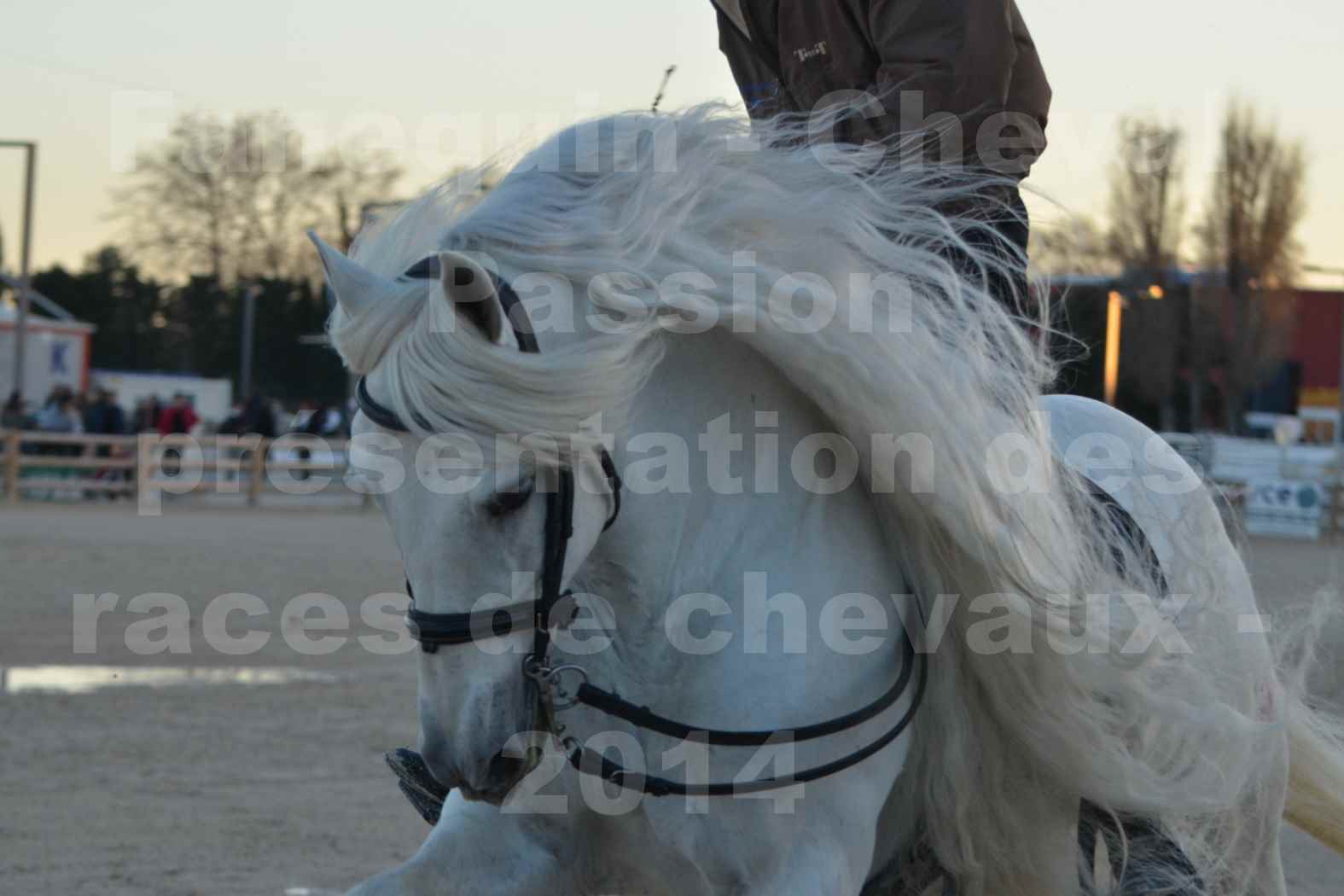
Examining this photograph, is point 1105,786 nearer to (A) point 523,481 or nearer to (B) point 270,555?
(A) point 523,481

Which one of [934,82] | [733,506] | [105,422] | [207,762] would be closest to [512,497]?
[733,506]

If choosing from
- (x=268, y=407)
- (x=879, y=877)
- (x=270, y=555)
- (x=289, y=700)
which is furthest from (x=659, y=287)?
(x=268, y=407)

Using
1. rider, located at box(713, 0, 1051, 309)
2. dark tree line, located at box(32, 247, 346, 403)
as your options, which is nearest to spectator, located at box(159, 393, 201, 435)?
dark tree line, located at box(32, 247, 346, 403)

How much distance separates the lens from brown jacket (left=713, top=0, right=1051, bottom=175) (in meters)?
3.21

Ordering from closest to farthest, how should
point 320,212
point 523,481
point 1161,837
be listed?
point 523,481 < point 1161,837 < point 320,212

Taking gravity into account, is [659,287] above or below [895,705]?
above

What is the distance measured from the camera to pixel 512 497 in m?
2.46

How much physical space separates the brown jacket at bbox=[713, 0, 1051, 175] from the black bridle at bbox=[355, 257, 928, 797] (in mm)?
1006

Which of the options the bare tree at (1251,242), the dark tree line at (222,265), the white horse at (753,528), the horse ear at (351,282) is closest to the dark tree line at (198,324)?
the dark tree line at (222,265)

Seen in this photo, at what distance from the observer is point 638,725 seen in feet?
9.09

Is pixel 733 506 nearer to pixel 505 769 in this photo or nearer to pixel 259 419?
pixel 505 769

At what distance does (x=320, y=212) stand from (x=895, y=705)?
39.0 metres

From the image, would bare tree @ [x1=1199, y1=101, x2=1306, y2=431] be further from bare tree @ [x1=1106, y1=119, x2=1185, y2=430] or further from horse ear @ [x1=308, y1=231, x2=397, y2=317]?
horse ear @ [x1=308, y1=231, x2=397, y2=317]

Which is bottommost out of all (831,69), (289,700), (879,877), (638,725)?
(289,700)
